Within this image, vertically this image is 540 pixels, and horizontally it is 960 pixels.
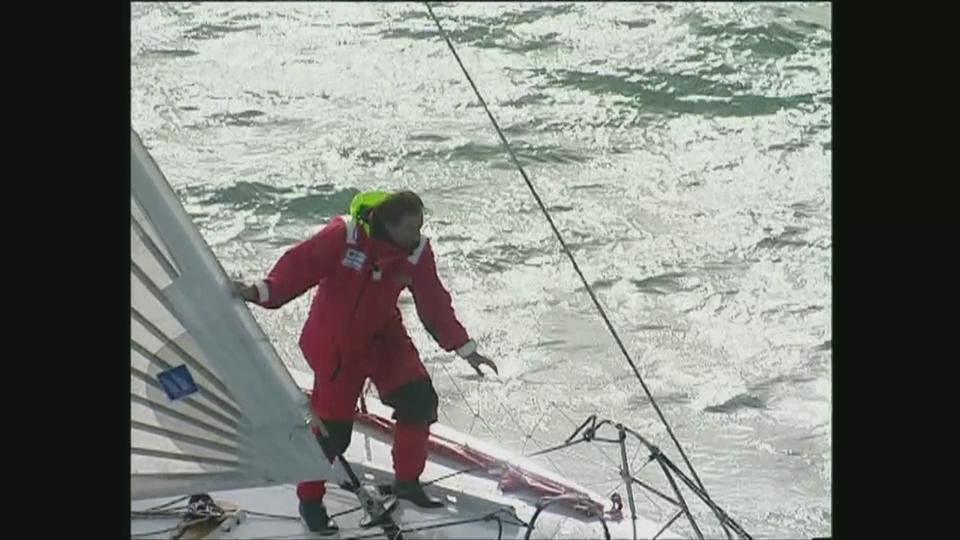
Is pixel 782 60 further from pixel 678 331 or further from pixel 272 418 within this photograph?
pixel 272 418

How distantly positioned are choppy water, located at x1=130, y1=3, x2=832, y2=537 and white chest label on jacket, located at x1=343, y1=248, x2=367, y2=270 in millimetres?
1447

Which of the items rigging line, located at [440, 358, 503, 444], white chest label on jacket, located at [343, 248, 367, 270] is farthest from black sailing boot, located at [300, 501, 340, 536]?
rigging line, located at [440, 358, 503, 444]

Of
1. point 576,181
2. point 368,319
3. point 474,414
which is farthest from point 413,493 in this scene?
point 576,181

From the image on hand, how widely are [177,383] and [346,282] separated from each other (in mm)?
400

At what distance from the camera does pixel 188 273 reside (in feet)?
9.31

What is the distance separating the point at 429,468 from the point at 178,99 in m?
6.36

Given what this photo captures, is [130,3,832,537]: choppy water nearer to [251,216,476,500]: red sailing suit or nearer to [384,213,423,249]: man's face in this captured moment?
[251,216,476,500]: red sailing suit

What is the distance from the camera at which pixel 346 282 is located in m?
3.07

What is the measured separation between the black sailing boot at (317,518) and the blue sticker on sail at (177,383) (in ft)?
1.20

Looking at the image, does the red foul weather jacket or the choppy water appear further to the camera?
the choppy water

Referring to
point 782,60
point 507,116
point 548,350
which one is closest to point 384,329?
point 548,350

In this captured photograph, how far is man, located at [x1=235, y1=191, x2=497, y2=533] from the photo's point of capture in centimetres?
304

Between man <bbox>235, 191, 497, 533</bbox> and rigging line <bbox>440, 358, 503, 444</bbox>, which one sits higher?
man <bbox>235, 191, 497, 533</bbox>

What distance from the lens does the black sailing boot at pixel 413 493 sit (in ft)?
10.5
